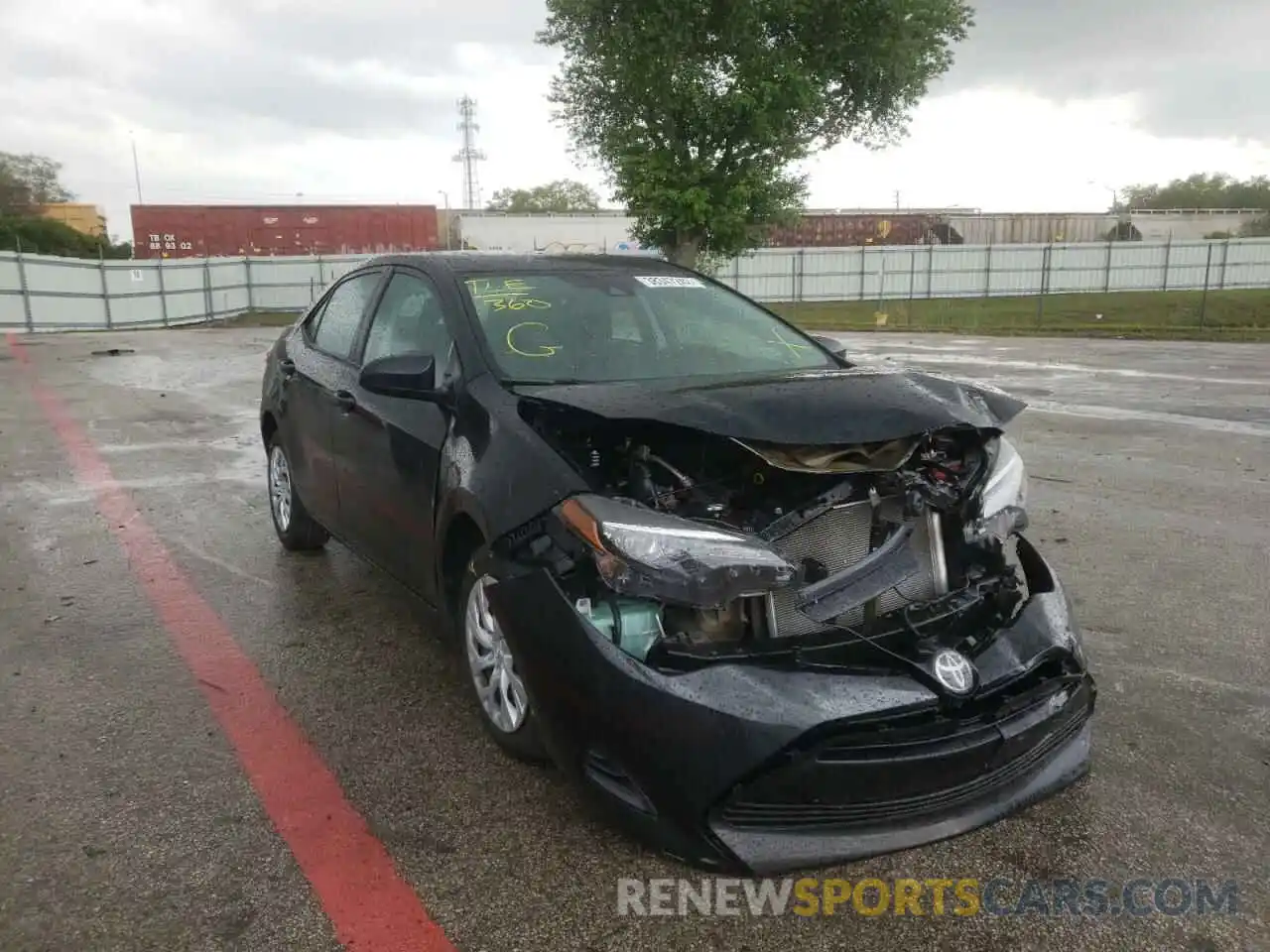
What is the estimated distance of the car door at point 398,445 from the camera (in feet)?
12.0

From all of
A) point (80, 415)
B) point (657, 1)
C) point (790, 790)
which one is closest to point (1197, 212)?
point (657, 1)

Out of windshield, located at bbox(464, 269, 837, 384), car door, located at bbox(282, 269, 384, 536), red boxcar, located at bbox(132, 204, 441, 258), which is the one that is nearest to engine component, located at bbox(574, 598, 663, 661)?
windshield, located at bbox(464, 269, 837, 384)

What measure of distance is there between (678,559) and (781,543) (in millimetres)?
398

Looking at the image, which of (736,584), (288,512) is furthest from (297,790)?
(288,512)

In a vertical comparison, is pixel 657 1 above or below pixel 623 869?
above

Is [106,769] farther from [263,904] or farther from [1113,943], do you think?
[1113,943]

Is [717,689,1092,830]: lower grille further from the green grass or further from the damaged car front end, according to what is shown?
the green grass

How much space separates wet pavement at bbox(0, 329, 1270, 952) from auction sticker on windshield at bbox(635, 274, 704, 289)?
1.77 meters

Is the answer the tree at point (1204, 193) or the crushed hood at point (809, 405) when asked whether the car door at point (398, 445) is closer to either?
the crushed hood at point (809, 405)

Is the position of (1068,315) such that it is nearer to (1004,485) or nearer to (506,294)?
(506,294)

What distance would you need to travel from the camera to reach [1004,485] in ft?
10.4

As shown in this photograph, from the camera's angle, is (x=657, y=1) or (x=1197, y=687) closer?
(x=1197, y=687)

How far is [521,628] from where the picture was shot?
9.19 ft

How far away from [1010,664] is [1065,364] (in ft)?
47.1
